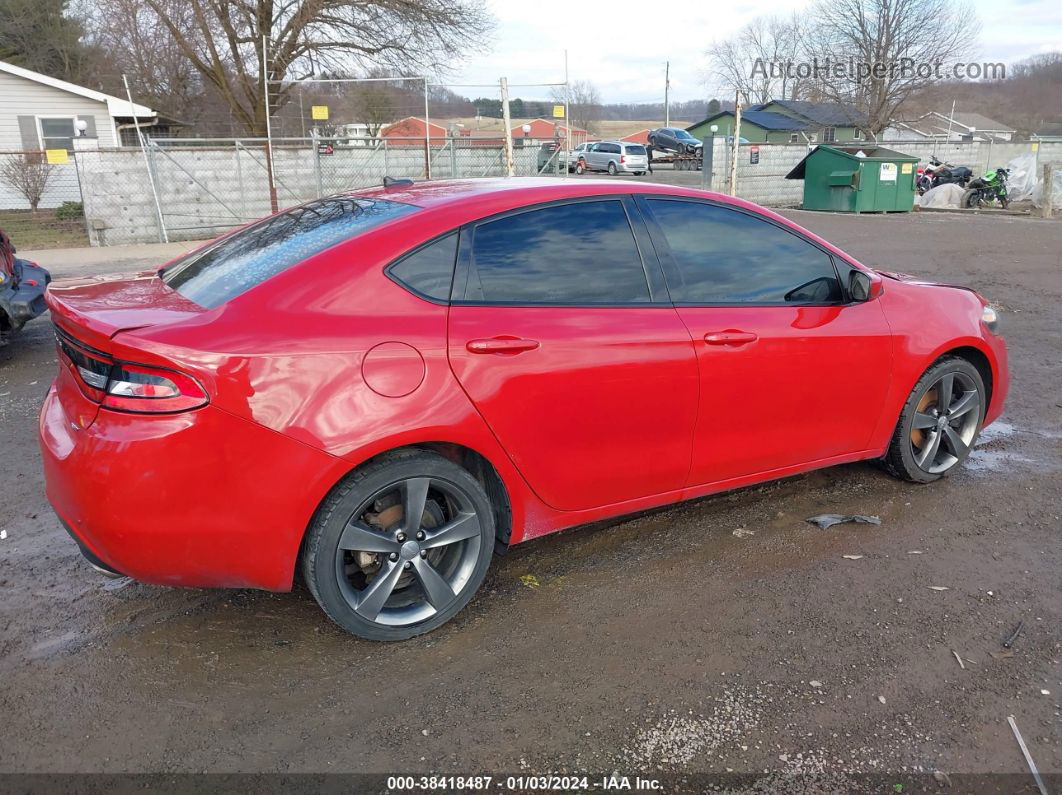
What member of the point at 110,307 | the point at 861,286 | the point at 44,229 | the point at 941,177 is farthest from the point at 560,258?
the point at 941,177

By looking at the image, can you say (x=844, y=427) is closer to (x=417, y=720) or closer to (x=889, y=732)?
(x=889, y=732)

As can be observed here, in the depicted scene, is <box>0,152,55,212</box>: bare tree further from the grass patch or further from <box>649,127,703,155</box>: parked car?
<box>649,127,703,155</box>: parked car

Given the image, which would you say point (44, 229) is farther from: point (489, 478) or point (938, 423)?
point (938, 423)

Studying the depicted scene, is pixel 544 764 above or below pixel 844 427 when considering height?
below

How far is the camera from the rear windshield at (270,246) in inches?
119

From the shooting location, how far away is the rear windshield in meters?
3.02

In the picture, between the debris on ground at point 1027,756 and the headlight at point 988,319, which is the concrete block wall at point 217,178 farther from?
the debris on ground at point 1027,756

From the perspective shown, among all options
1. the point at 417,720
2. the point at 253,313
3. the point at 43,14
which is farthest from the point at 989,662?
the point at 43,14

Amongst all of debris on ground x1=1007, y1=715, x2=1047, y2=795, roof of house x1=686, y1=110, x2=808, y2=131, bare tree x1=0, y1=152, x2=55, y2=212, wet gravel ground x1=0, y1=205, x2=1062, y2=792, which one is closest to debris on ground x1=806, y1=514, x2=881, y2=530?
wet gravel ground x1=0, y1=205, x2=1062, y2=792

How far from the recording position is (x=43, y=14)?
35812mm

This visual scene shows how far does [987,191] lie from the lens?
80.9 ft

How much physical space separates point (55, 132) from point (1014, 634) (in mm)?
28200

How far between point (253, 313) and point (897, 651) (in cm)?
255

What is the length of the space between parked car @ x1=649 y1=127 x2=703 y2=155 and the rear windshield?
157ft
